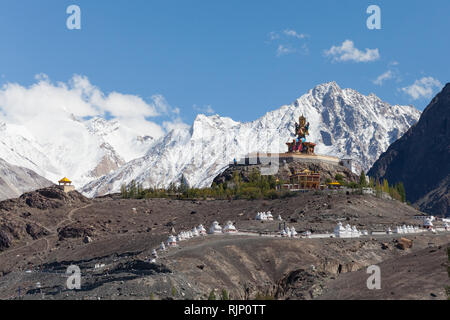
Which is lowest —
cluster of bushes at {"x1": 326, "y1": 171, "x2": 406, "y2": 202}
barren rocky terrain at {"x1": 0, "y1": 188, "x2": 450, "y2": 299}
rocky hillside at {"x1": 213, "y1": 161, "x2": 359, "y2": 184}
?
barren rocky terrain at {"x1": 0, "y1": 188, "x2": 450, "y2": 299}

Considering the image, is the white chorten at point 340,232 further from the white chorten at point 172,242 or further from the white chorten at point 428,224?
the white chorten at point 172,242

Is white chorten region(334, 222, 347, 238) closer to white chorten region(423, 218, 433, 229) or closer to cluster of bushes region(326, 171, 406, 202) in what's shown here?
white chorten region(423, 218, 433, 229)

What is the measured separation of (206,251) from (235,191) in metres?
78.9

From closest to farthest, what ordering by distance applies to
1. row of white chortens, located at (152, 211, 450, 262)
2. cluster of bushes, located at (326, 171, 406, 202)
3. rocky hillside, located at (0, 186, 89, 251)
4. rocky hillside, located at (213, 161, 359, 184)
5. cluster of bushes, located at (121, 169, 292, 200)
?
row of white chortens, located at (152, 211, 450, 262) < rocky hillside, located at (0, 186, 89, 251) < cluster of bushes, located at (121, 169, 292, 200) < cluster of bushes, located at (326, 171, 406, 202) < rocky hillside, located at (213, 161, 359, 184)

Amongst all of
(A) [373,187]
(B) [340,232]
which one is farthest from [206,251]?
(A) [373,187]

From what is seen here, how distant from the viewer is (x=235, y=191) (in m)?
176

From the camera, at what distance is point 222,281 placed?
87.9 meters

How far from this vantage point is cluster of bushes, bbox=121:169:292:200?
163 metres

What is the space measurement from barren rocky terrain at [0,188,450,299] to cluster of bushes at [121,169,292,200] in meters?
4.96

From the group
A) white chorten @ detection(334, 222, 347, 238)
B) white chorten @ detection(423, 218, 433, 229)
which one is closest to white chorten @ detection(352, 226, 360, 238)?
white chorten @ detection(334, 222, 347, 238)

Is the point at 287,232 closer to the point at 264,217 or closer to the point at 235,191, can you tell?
the point at 264,217
